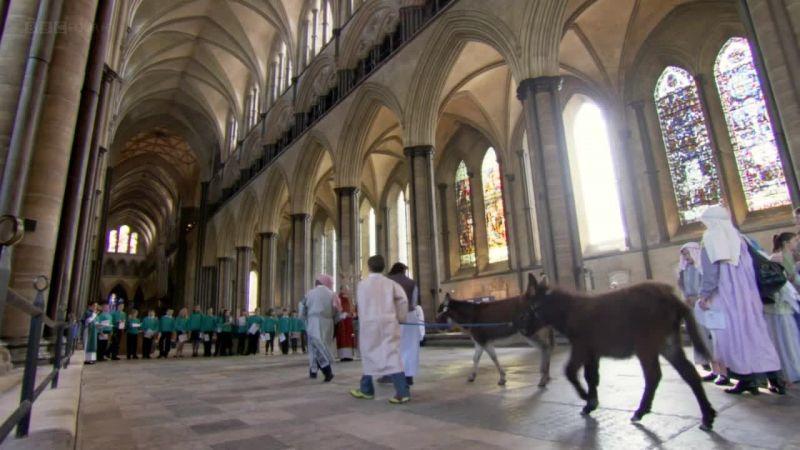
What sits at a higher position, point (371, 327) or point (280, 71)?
point (280, 71)

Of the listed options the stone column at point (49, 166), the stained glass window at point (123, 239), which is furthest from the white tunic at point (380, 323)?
the stained glass window at point (123, 239)

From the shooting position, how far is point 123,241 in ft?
148

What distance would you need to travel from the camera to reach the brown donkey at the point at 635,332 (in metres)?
2.29

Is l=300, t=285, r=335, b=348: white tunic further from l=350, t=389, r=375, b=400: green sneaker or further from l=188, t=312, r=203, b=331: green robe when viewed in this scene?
l=188, t=312, r=203, b=331: green robe

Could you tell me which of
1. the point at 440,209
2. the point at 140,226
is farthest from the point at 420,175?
the point at 140,226

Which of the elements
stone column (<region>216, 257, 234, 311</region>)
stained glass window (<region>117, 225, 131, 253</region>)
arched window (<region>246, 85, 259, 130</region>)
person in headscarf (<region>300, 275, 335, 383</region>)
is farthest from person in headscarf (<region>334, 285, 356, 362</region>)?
stained glass window (<region>117, 225, 131, 253</region>)

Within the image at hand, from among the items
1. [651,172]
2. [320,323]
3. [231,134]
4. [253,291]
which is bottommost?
[320,323]

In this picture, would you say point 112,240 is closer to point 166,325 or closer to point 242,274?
point 242,274

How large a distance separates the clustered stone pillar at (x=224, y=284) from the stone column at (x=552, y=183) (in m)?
20.0

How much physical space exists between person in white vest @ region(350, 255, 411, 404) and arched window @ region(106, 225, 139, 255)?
48.6 meters

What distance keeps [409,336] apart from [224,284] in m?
23.0

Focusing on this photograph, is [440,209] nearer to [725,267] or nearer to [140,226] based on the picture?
[725,267]

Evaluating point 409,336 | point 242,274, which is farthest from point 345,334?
point 242,274

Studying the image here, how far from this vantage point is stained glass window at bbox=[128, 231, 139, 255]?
45.7 meters
